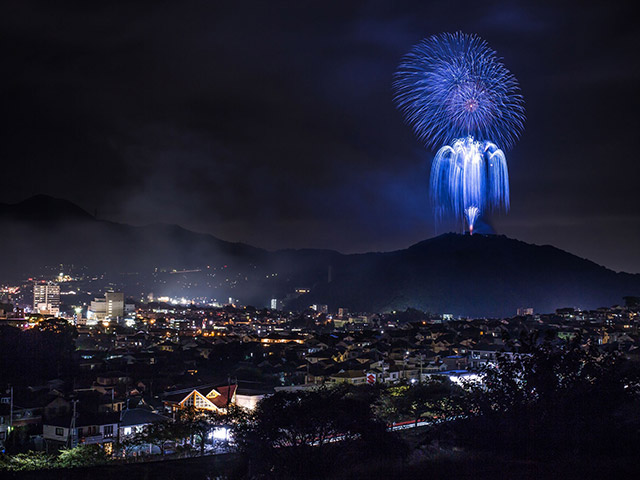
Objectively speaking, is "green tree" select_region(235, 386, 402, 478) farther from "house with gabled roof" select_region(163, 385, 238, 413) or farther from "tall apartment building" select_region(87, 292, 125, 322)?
"tall apartment building" select_region(87, 292, 125, 322)

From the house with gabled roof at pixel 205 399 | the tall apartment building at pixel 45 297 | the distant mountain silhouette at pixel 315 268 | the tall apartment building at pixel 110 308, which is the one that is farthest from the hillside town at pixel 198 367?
the tall apartment building at pixel 45 297

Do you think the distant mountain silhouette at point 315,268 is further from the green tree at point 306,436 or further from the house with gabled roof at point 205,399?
the green tree at point 306,436

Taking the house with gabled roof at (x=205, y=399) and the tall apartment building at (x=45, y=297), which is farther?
the tall apartment building at (x=45, y=297)

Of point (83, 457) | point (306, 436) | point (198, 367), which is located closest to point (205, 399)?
point (83, 457)

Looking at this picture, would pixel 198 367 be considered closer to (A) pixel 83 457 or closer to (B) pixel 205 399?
(B) pixel 205 399

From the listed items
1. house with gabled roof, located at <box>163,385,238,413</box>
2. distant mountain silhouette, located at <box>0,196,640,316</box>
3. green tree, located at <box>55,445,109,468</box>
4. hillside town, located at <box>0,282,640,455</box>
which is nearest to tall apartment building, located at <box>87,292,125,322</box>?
hillside town, located at <box>0,282,640,455</box>

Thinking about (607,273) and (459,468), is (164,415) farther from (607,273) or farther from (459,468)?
(607,273)
